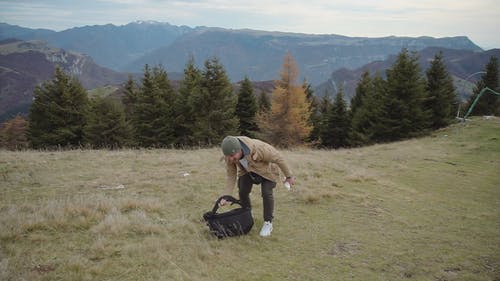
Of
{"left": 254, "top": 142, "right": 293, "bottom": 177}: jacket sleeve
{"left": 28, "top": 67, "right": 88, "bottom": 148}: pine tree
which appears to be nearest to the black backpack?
{"left": 254, "top": 142, "right": 293, "bottom": 177}: jacket sleeve

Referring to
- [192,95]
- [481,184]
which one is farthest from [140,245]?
[192,95]

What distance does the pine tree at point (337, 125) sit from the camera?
1468 inches

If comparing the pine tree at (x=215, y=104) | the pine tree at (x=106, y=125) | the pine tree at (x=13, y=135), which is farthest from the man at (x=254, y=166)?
the pine tree at (x=13, y=135)

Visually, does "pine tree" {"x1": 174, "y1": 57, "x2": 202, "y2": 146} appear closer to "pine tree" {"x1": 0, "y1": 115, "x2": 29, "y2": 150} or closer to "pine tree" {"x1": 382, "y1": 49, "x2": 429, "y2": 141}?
"pine tree" {"x1": 382, "y1": 49, "x2": 429, "y2": 141}

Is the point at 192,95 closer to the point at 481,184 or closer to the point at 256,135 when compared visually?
the point at 256,135

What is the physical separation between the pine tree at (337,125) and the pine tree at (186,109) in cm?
1630

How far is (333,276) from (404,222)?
317 centimetres

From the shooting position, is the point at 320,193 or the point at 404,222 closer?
the point at 404,222

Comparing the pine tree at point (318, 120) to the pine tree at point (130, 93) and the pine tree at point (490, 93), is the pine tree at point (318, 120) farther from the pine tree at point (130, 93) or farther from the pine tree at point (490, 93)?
the pine tree at point (130, 93)

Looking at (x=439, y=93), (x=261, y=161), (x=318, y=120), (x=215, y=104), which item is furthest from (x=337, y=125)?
(x=261, y=161)

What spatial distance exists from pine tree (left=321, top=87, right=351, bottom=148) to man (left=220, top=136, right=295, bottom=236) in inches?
1285

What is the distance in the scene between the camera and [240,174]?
238 inches

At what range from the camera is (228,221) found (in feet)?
19.4

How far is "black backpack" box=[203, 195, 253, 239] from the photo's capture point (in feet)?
19.3
